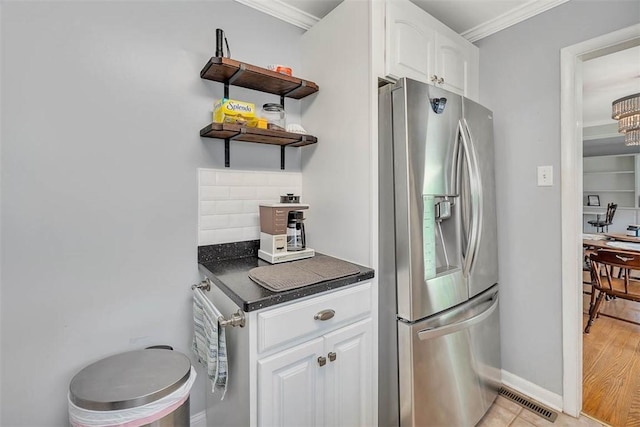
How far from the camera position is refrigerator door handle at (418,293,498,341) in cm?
134

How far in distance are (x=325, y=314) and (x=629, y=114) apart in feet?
10.8

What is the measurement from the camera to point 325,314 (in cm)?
118

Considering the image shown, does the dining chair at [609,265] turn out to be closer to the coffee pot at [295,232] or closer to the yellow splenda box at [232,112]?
the coffee pot at [295,232]

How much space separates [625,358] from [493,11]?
2.62 m

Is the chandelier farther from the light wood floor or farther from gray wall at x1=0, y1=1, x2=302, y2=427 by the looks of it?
gray wall at x1=0, y1=1, x2=302, y2=427

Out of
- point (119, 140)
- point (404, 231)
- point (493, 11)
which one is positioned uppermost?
point (493, 11)

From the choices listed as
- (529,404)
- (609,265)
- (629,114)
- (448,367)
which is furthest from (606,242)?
(448,367)

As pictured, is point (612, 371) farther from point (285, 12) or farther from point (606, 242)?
point (285, 12)

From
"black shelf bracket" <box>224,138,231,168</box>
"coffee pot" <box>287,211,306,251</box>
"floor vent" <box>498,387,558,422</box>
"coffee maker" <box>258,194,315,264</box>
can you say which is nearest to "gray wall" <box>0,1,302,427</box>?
"black shelf bracket" <box>224,138,231,168</box>

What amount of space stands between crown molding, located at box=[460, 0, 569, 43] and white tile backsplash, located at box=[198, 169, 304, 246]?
60.6 inches

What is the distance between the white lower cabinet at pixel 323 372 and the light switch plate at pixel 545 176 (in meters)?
1.24

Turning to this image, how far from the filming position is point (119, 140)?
1316 millimetres

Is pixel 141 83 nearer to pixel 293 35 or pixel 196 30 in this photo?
pixel 196 30

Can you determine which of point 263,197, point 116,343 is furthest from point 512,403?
point 116,343
